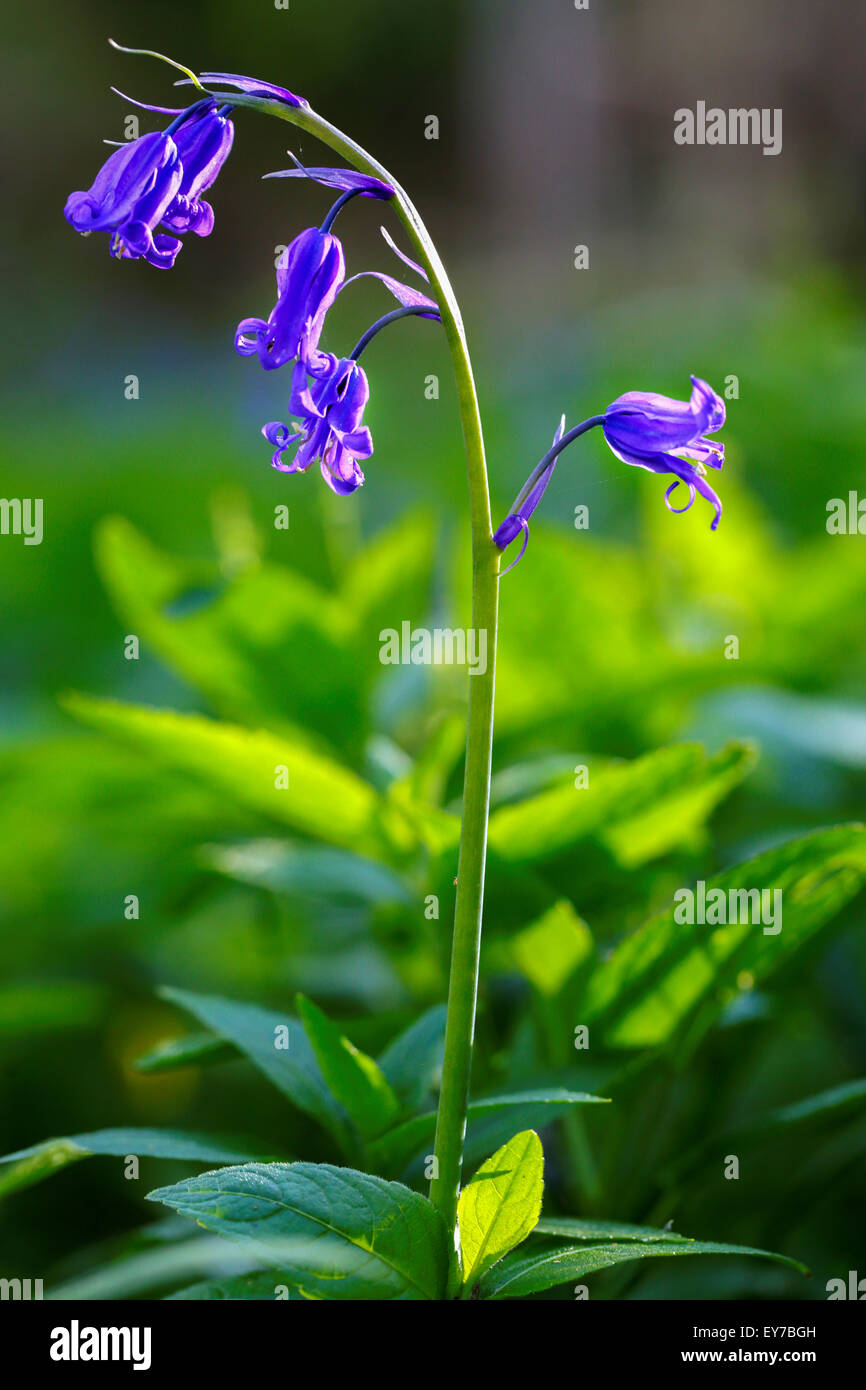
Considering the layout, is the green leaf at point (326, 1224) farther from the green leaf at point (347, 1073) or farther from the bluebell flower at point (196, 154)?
the bluebell flower at point (196, 154)

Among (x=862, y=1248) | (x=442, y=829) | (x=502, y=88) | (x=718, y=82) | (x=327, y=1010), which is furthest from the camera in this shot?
(x=502, y=88)

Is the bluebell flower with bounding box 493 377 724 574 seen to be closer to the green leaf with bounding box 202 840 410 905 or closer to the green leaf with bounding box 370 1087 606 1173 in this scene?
the green leaf with bounding box 370 1087 606 1173

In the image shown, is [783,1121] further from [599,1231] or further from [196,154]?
[196,154]

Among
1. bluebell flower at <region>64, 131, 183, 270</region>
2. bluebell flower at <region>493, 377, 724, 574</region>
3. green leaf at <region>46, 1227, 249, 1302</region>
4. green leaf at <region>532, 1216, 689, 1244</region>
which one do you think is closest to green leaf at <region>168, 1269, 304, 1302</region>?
green leaf at <region>46, 1227, 249, 1302</region>

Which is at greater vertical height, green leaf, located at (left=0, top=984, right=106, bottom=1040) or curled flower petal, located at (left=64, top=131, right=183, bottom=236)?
curled flower petal, located at (left=64, top=131, right=183, bottom=236)

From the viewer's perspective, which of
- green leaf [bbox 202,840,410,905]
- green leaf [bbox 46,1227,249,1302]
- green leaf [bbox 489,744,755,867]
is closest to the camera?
green leaf [bbox 46,1227,249,1302]
